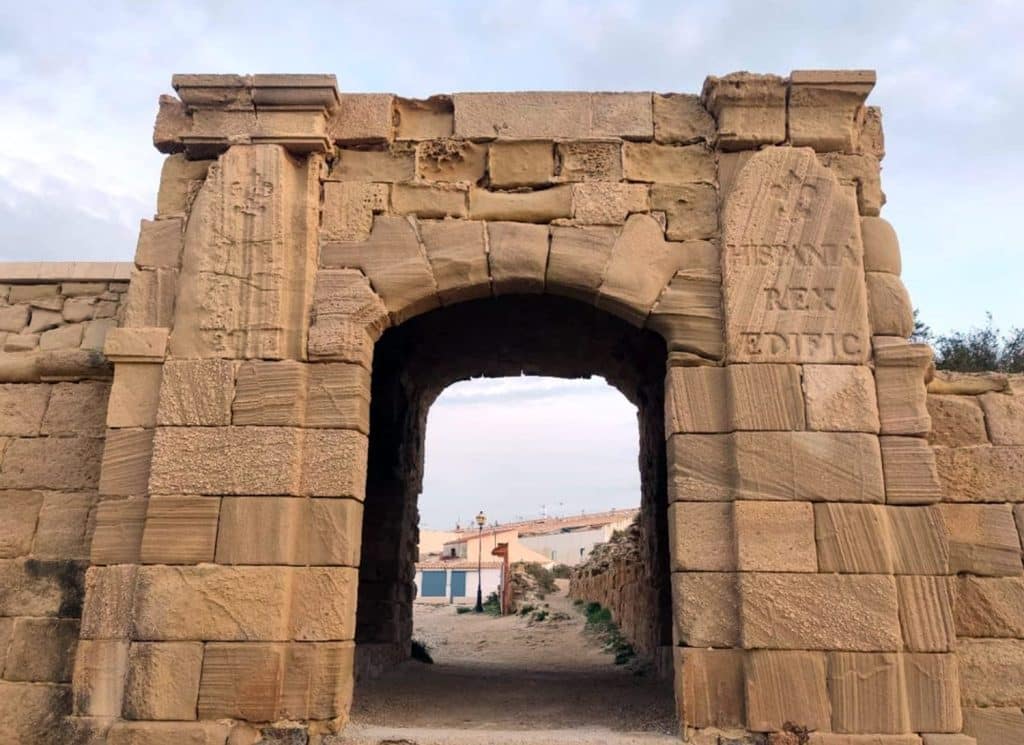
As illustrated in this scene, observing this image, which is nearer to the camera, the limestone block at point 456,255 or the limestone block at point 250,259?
the limestone block at point 250,259

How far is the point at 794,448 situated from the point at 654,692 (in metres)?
2.84

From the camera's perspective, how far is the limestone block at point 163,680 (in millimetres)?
4152

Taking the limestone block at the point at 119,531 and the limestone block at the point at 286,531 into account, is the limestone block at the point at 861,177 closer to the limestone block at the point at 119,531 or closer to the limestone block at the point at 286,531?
the limestone block at the point at 286,531

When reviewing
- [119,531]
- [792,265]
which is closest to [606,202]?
[792,265]

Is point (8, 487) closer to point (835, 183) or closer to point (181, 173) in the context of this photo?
point (181, 173)

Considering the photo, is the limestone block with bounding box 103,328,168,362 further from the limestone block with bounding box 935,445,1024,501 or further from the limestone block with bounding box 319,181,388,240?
the limestone block with bounding box 935,445,1024,501

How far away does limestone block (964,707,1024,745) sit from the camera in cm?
438

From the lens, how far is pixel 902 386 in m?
4.54

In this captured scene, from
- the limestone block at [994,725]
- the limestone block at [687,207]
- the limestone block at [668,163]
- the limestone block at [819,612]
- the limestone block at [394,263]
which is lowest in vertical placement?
the limestone block at [994,725]

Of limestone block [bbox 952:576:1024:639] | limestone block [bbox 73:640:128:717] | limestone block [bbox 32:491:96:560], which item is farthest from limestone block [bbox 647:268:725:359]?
limestone block [bbox 32:491:96:560]

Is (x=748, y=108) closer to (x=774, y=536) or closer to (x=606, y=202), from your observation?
(x=606, y=202)

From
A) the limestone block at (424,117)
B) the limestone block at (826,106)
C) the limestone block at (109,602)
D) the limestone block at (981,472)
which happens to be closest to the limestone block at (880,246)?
Result: the limestone block at (826,106)

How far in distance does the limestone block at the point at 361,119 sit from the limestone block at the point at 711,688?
11.3 ft

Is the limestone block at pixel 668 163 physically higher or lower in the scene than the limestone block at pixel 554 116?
lower
